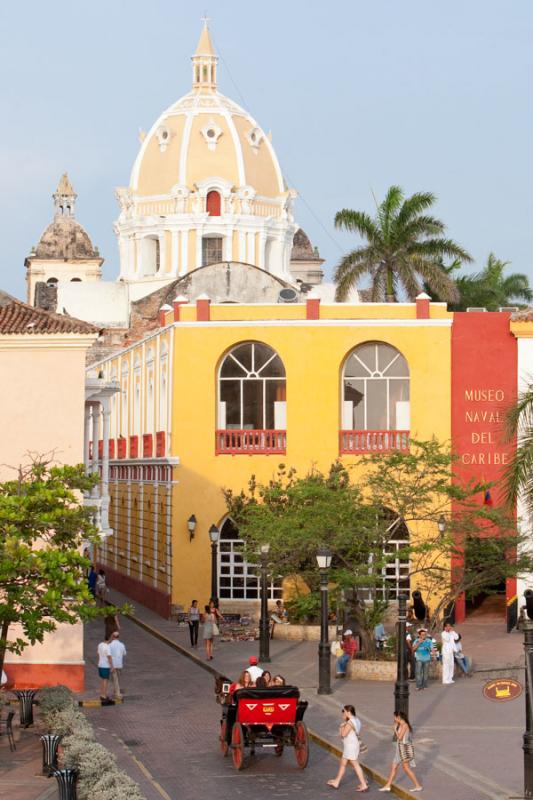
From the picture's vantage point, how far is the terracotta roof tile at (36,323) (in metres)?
30.3

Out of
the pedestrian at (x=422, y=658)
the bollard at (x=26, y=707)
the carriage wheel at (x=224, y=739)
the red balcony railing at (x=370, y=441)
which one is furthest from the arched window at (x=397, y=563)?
the carriage wheel at (x=224, y=739)

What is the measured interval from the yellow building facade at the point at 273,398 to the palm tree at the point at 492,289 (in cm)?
2312

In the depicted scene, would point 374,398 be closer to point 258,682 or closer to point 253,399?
point 253,399

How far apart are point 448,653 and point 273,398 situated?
13331mm

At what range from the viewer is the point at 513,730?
26.1 meters

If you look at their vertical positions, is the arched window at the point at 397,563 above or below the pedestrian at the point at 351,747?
above

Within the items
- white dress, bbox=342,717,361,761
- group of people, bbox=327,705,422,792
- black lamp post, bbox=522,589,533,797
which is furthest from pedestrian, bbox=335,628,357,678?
black lamp post, bbox=522,589,533,797

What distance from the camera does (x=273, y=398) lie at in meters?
43.7

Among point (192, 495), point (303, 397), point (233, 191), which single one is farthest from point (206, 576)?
point (233, 191)

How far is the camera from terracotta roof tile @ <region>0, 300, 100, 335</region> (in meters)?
30.3

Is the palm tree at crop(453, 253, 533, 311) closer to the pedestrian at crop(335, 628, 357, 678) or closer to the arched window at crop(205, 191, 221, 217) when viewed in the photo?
the arched window at crop(205, 191, 221, 217)

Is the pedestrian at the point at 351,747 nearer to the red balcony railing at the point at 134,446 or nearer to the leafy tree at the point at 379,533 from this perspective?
the leafy tree at the point at 379,533

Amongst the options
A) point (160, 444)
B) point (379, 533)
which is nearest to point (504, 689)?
point (379, 533)

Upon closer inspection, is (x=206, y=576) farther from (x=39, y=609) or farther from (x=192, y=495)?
(x=39, y=609)
